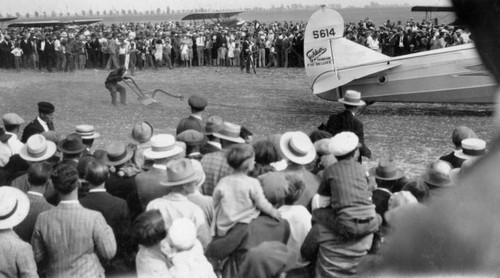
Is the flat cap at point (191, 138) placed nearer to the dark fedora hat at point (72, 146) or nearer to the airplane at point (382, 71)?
the dark fedora hat at point (72, 146)

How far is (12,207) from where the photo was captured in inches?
149

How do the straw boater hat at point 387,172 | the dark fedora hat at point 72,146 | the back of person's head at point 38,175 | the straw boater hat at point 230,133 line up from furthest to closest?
1. the straw boater hat at point 230,133
2. the dark fedora hat at point 72,146
3. the straw boater hat at point 387,172
4. the back of person's head at point 38,175

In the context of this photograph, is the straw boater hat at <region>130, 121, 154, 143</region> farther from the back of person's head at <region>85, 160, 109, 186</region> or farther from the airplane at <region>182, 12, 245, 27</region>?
the airplane at <region>182, 12, 245, 27</region>

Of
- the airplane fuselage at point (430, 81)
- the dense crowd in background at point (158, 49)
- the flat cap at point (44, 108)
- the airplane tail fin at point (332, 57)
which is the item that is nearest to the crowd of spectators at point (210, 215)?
the flat cap at point (44, 108)

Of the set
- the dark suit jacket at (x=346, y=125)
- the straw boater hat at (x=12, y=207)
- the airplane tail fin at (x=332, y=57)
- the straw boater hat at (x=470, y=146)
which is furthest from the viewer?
the airplane tail fin at (x=332, y=57)

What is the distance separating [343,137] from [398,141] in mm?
7137

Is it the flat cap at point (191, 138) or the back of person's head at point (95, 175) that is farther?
the flat cap at point (191, 138)

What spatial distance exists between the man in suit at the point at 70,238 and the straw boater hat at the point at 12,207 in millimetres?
118

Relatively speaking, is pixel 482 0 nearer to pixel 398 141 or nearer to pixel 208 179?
pixel 208 179

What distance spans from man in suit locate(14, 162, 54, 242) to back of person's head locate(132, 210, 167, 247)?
1.01 m

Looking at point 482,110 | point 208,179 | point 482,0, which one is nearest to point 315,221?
point 208,179

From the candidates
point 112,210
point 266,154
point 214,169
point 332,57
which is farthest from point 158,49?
point 112,210

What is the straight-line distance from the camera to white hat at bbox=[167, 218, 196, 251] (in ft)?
11.3

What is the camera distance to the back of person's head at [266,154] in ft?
16.2
